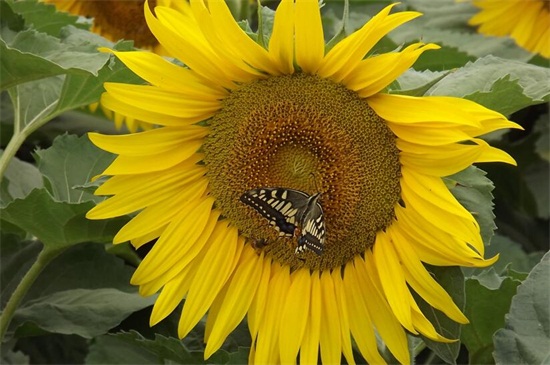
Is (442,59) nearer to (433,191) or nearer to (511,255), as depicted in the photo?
(511,255)

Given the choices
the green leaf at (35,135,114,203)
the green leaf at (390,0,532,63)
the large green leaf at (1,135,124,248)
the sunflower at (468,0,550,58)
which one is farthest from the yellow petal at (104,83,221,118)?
the sunflower at (468,0,550,58)

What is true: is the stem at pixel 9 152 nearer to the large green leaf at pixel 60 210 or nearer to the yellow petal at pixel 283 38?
the large green leaf at pixel 60 210

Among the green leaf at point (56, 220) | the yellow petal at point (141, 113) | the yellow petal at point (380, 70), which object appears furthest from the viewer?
the green leaf at point (56, 220)

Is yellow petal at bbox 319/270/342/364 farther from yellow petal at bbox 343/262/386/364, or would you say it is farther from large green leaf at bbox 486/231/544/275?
large green leaf at bbox 486/231/544/275

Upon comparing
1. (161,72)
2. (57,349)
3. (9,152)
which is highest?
(161,72)

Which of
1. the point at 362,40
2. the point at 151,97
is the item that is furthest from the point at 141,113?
the point at 362,40

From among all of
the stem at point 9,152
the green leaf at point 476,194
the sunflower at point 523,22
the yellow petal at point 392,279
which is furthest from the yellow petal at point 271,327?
the sunflower at point 523,22

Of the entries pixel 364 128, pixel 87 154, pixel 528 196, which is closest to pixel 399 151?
pixel 364 128
